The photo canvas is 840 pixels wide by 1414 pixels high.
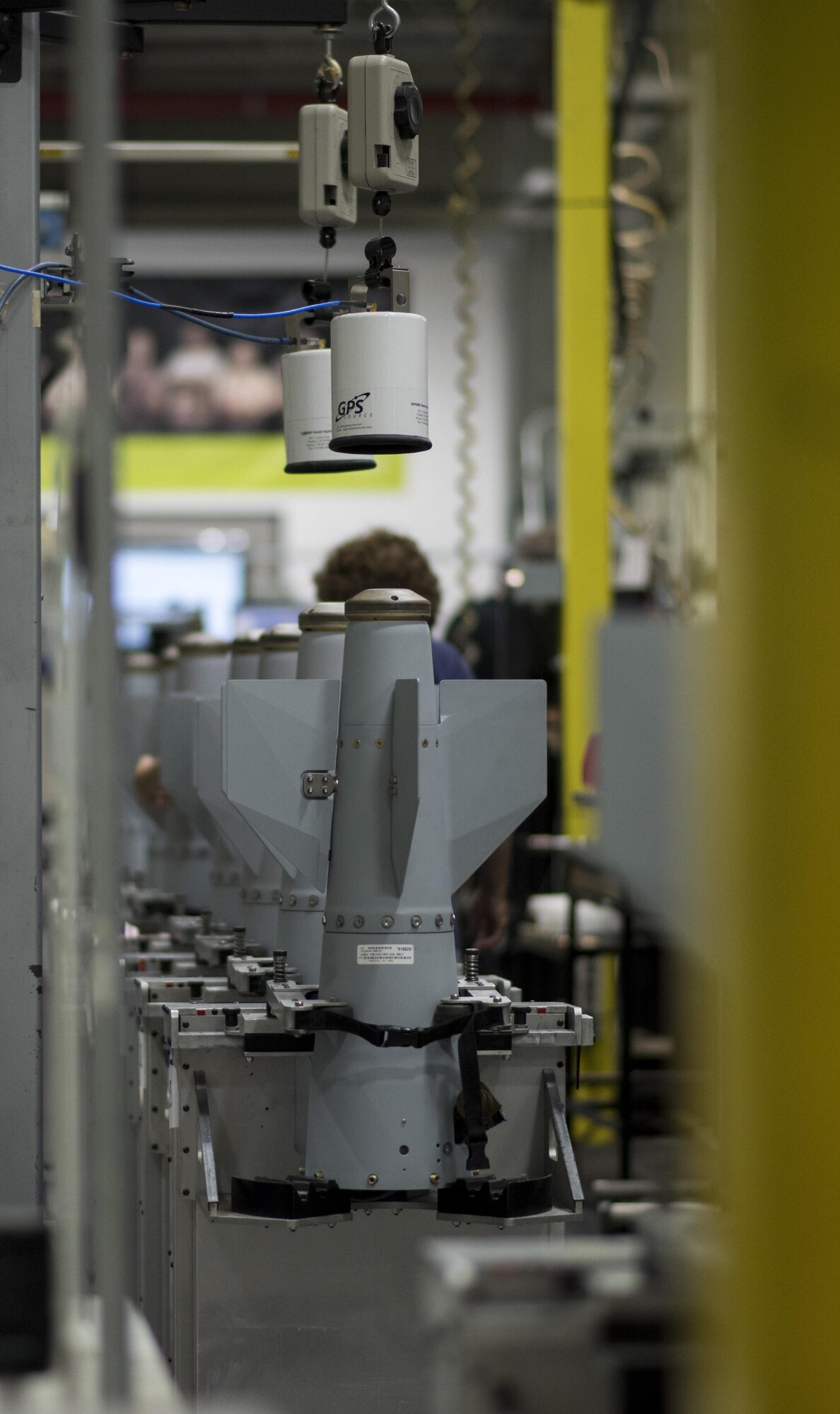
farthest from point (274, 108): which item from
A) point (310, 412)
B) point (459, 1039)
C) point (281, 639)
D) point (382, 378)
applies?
point (459, 1039)

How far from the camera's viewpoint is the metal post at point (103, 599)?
112cm

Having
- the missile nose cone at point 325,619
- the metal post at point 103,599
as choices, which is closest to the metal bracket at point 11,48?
the missile nose cone at point 325,619

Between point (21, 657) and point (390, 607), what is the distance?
837mm

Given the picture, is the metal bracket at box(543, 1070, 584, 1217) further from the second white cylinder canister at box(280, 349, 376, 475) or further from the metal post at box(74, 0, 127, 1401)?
the metal post at box(74, 0, 127, 1401)

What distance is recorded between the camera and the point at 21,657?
2943 mm

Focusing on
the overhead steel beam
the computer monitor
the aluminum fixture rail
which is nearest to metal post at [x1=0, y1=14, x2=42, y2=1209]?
the overhead steel beam

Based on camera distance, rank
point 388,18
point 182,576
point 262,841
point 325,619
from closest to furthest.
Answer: point 388,18
point 262,841
point 325,619
point 182,576

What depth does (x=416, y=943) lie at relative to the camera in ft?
7.75

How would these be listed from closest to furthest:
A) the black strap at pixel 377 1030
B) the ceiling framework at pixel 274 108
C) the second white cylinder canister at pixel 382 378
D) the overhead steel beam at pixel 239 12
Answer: the black strap at pixel 377 1030 → the second white cylinder canister at pixel 382 378 → the overhead steel beam at pixel 239 12 → the ceiling framework at pixel 274 108

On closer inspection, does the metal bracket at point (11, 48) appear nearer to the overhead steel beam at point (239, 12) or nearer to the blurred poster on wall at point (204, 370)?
the overhead steel beam at point (239, 12)

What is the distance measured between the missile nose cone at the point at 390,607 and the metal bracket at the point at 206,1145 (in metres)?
0.71

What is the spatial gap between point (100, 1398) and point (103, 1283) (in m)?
0.08

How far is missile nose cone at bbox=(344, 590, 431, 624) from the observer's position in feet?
7.82

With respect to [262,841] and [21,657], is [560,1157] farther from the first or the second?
[21,657]
